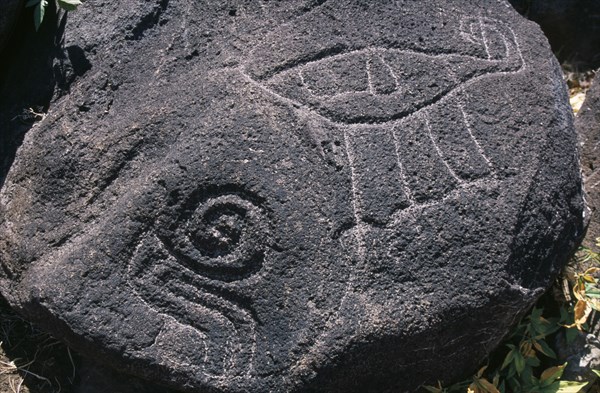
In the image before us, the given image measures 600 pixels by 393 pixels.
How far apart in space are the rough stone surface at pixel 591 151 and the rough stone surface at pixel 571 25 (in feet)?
1.43

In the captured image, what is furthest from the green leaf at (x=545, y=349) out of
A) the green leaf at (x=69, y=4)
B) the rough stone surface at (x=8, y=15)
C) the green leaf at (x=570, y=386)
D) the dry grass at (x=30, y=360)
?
the rough stone surface at (x=8, y=15)

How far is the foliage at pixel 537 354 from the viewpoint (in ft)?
8.52

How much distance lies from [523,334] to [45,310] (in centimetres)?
157

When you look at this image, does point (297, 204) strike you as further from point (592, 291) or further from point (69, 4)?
point (592, 291)

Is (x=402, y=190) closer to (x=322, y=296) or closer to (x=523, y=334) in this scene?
(x=322, y=296)

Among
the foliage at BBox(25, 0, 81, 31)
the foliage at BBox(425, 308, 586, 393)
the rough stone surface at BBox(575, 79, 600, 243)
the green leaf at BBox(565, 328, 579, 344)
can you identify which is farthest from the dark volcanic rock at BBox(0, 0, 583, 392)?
the rough stone surface at BBox(575, 79, 600, 243)

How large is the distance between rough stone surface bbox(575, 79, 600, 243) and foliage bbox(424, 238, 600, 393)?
0.60 feet

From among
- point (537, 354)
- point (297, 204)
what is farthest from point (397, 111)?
point (537, 354)

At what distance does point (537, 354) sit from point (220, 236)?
4.17 feet

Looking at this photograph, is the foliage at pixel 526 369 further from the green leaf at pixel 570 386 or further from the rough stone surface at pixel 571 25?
the rough stone surface at pixel 571 25

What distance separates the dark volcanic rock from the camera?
7.45 ft

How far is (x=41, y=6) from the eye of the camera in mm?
2592

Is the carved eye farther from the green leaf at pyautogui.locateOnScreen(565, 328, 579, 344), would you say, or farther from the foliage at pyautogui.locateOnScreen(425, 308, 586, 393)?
the green leaf at pyautogui.locateOnScreen(565, 328, 579, 344)

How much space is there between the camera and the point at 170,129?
2.40m
